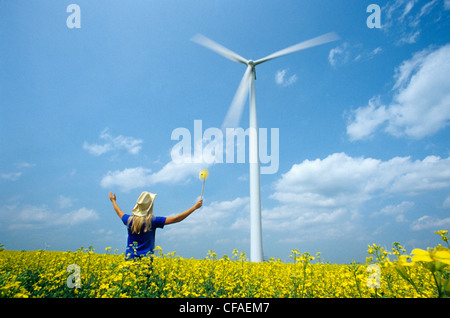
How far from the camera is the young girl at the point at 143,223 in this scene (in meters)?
4.11

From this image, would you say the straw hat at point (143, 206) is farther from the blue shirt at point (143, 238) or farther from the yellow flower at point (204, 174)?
the yellow flower at point (204, 174)

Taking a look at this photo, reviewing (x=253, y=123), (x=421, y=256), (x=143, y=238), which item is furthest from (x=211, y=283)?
(x=253, y=123)

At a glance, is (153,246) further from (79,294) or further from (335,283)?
(335,283)

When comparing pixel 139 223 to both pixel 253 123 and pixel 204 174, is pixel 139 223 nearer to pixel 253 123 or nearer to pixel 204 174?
pixel 204 174

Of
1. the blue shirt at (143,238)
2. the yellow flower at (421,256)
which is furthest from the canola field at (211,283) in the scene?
the yellow flower at (421,256)

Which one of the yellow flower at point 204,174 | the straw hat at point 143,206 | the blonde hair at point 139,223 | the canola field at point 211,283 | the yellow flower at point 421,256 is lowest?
the canola field at point 211,283

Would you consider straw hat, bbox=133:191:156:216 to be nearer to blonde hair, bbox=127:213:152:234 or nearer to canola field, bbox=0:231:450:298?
blonde hair, bbox=127:213:152:234

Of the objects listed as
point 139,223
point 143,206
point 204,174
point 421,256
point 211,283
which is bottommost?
point 211,283

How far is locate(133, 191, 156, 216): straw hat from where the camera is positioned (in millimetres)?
4271

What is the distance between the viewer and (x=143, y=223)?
4.16 meters

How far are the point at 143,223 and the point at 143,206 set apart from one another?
1.00 ft
